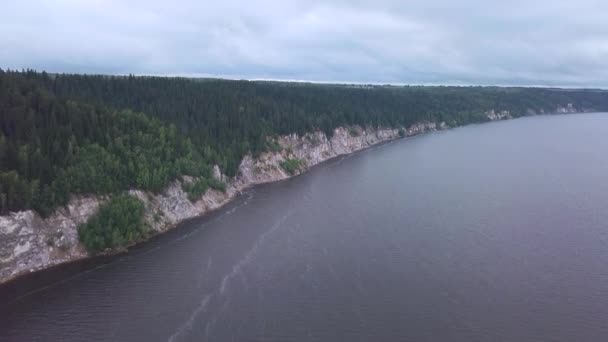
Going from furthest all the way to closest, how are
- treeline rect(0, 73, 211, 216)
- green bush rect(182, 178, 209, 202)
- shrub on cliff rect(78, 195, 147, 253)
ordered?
green bush rect(182, 178, 209, 202) < shrub on cliff rect(78, 195, 147, 253) < treeline rect(0, 73, 211, 216)

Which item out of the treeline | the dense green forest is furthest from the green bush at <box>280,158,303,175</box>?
the treeline

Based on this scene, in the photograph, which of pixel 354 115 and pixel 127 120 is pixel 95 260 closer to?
pixel 127 120

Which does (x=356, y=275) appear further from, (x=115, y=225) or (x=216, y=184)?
(x=216, y=184)

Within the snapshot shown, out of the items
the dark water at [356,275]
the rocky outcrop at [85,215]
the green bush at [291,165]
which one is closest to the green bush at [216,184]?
the rocky outcrop at [85,215]

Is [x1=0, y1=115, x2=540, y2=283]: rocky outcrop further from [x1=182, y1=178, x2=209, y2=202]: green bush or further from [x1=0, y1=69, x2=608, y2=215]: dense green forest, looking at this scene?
[x1=0, y1=69, x2=608, y2=215]: dense green forest

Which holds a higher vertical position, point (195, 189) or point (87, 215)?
point (195, 189)

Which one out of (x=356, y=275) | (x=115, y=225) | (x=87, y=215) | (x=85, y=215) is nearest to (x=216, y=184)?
(x=115, y=225)

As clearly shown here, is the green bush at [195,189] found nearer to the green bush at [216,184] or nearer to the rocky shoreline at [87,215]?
the rocky shoreline at [87,215]
